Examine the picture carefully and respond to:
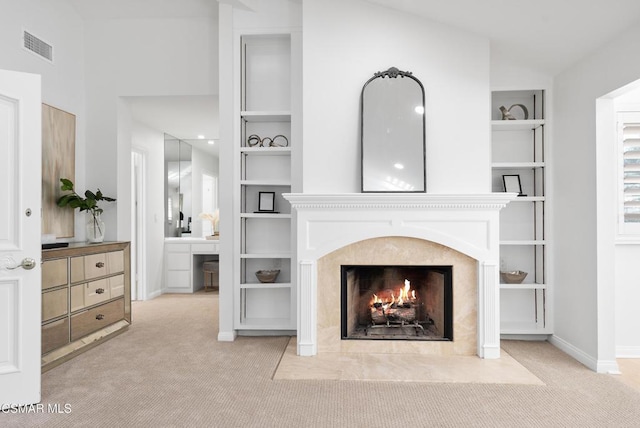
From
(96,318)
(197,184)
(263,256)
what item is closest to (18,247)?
(96,318)

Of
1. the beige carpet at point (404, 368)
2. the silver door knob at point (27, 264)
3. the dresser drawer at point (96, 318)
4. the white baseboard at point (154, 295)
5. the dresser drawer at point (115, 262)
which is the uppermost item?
the silver door knob at point (27, 264)

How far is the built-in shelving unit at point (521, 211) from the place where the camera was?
157 inches

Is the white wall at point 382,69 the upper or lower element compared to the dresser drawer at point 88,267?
upper

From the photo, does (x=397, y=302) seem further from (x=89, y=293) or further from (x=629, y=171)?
(x=89, y=293)

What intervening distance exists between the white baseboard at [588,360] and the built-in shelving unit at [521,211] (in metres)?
0.31

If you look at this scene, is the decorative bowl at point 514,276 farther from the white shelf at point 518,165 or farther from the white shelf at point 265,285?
the white shelf at point 265,285

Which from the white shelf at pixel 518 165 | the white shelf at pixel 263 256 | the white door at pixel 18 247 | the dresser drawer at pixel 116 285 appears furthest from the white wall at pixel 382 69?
the dresser drawer at pixel 116 285

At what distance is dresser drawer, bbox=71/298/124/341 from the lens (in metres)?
3.62

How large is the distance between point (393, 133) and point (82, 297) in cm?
290

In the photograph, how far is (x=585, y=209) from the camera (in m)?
3.34

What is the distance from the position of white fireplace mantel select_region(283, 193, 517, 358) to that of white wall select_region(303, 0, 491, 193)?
0.60 ft

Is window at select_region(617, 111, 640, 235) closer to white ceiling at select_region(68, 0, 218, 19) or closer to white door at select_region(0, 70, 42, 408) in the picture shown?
white ceiling at select_region(68, 0, 218, 19)

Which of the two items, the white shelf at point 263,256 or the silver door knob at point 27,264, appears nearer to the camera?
the silver door knob at point 27,264

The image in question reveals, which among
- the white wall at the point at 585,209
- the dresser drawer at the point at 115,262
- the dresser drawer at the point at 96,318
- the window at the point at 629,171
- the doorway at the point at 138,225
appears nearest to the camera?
the white wall at the point at 585,209
